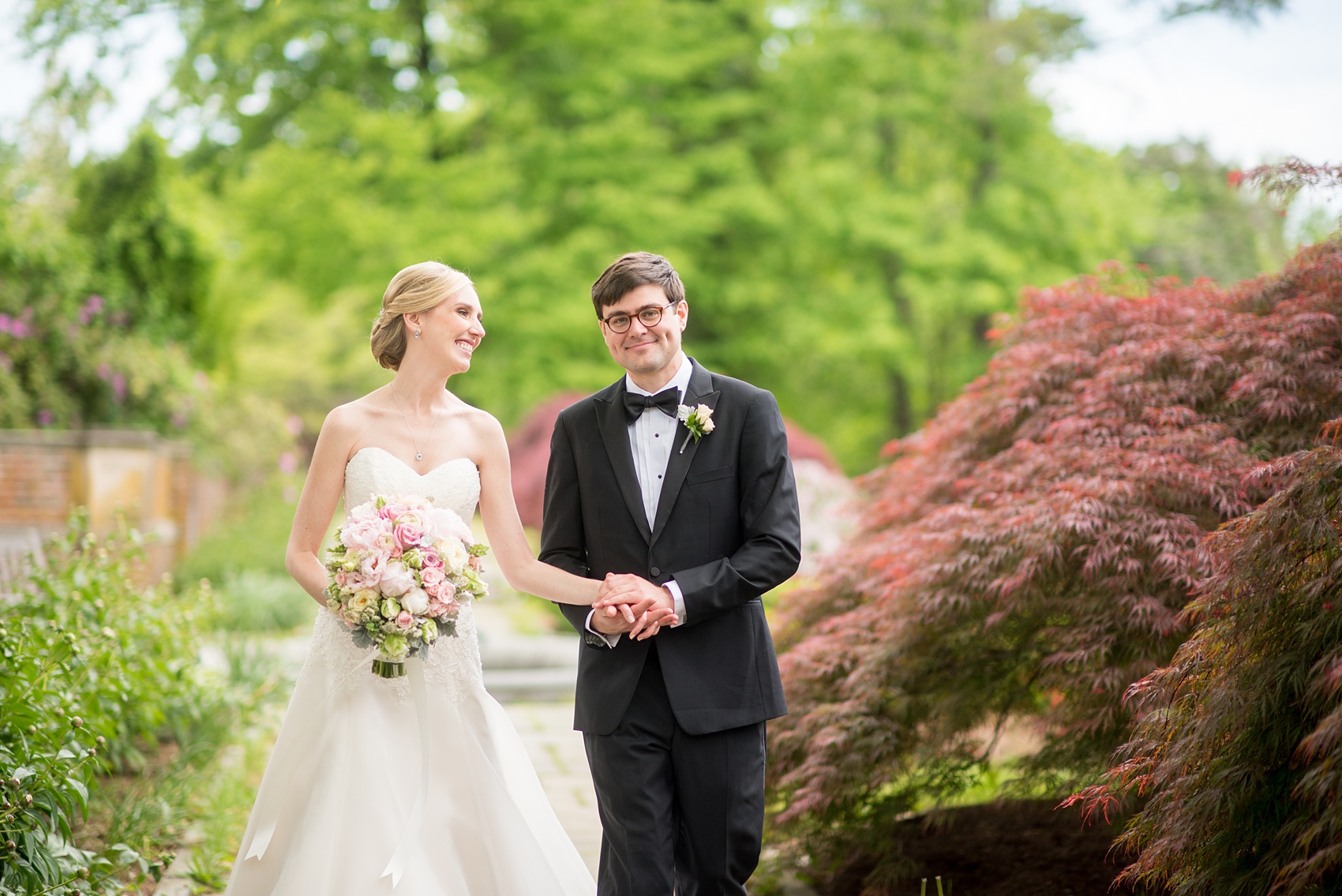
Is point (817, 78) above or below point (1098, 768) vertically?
above

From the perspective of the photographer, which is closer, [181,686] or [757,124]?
[181,686]

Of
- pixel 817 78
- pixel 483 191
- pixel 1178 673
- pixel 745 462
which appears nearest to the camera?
pixel 1178 673

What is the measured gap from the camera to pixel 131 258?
12.2 m

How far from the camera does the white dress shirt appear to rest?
11.1ft

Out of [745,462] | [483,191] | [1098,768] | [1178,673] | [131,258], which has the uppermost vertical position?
[483,191]

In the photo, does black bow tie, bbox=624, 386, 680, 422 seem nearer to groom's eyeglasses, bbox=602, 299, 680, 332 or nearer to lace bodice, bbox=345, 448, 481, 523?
groom's eyeglasses, bbox=602, 299, 680, 332

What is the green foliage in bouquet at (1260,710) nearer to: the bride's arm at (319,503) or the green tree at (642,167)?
the bride's arm at (319,503)

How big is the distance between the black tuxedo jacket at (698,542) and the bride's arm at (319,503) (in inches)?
31.4

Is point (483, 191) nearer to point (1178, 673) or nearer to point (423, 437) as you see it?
point (423, 437)

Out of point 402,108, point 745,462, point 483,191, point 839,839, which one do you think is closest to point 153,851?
point 839,839

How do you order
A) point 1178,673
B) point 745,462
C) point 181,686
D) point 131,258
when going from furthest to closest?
point 131,258, point 181,686, point 745,462, point 1178,673

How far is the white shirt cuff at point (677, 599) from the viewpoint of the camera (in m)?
3.14

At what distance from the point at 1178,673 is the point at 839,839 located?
1978 mm

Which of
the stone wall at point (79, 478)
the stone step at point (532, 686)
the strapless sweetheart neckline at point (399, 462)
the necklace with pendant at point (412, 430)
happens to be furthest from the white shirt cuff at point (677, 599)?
the stone wall at point (79, 478)
